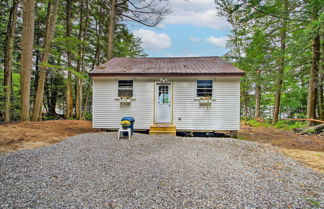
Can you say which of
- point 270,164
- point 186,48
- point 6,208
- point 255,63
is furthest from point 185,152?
point 186,48

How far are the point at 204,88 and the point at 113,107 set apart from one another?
410cm

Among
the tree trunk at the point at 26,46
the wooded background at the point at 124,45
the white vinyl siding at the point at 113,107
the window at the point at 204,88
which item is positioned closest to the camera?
the wooded background at the point at 124,45

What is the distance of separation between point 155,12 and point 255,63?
6765 millimetres

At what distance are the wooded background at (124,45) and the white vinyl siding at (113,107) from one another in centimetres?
259

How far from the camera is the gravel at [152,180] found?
2.01 meters

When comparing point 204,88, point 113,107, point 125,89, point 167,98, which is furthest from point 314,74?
point 113,107

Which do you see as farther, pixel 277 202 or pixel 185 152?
pixel 185 152

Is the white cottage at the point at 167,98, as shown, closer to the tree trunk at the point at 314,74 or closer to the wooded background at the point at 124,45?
the wooded background at the point at 124,45

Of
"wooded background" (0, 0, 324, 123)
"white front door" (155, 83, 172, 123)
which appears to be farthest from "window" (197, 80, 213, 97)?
"wooded background" (0, 0, 324, 123)

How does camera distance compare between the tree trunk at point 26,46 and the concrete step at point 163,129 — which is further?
the tree trunk at point 26,46

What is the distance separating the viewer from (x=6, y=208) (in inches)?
69.2

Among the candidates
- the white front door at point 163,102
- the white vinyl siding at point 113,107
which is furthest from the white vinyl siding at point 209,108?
the white vinyl siding at point 113,107

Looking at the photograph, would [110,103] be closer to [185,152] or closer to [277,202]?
[185,152]

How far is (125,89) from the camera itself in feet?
24.0
